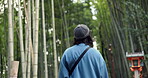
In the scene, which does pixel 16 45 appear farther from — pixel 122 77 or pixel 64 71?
pixel 64 71

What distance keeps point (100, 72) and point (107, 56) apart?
9376 millimetres

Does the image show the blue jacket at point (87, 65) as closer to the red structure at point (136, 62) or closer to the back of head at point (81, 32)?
the back of head at point (81, 32)

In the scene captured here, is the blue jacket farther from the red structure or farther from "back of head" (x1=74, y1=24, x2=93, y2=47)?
the red structure

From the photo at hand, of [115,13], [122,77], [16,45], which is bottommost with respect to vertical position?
[122,77]

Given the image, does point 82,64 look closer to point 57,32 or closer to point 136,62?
point 136,62

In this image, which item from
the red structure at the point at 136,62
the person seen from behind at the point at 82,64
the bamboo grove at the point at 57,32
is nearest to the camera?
the person seen from behind at the point at 82,64

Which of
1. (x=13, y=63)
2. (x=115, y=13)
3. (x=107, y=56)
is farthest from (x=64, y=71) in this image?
(x=107, y=56)

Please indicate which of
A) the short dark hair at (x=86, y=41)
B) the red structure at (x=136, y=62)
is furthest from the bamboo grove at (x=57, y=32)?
the short dark hair at (x=86, y=41)

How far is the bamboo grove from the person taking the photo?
445 centimetres

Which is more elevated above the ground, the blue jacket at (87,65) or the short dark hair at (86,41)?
the short dark hair at (86,41)

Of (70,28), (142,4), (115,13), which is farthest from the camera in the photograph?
(70,28)

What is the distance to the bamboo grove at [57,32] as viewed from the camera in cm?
→ 445

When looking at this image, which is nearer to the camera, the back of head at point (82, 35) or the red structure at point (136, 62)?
the back of head at point (82, 35)

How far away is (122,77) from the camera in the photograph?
821 cm
